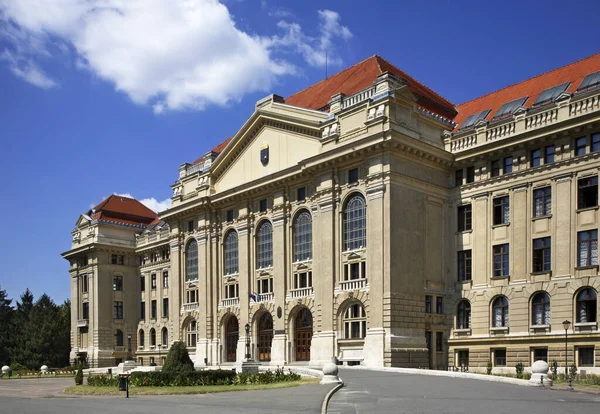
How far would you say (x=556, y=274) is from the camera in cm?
4378

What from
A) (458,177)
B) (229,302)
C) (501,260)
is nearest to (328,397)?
(501,260)

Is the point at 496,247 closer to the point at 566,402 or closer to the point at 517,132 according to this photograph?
the point at 517,132

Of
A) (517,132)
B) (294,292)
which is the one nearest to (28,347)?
(294,292)

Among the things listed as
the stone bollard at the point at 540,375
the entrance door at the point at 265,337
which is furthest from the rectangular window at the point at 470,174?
the stone bollard at the point at 540,375

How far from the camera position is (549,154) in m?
45.0

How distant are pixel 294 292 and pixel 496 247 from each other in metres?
15.9

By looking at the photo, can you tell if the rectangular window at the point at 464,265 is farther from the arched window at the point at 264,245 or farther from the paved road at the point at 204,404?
the paved road at the point at 204,404

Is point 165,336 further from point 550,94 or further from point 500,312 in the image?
point 550,94

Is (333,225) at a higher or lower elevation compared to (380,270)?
higher

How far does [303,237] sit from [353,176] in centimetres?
739

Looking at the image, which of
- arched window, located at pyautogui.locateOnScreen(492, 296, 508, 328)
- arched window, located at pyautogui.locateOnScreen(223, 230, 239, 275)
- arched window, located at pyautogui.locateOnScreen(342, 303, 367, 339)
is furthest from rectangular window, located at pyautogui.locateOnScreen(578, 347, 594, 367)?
arched window, located at pyautogui.locateOnScreen(223, 230, 239, 275)

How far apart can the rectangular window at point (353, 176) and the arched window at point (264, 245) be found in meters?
10.2

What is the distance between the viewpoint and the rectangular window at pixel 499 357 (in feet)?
151

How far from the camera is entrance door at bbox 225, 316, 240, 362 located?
202 ft
